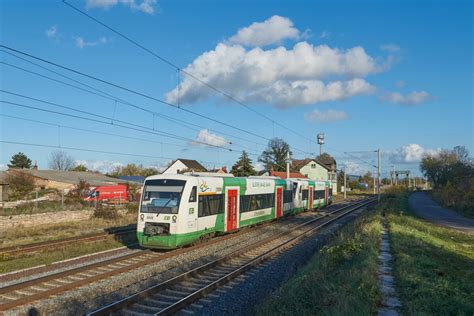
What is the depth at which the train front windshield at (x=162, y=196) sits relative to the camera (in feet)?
50.1

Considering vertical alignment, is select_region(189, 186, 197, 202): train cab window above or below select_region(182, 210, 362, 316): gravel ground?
above

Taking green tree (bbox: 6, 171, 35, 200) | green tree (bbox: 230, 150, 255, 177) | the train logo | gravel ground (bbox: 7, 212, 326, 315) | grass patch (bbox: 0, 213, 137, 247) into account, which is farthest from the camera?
green tree (bbox: 230, 150, 255, 177)

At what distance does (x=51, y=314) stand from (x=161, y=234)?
666 centimetres

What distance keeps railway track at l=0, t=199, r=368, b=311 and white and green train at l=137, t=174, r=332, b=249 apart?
0.77 metres

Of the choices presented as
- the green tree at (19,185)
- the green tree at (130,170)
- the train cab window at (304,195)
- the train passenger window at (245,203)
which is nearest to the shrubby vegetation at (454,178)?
the train cab window at (304,195)

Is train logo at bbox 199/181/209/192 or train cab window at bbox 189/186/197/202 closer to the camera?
train cab window at bbox 189/186/197/202

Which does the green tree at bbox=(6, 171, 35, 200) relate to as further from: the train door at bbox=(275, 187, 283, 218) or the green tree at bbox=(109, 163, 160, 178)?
the green tree at bbox=(109, 163, 160, 178)

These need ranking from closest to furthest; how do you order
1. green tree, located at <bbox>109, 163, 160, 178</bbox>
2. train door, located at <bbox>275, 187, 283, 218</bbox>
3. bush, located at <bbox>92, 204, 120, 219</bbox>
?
bush, located at <bbox>92, 204, 120, 219</bbox> → train door, located at <bbox>275, 187, 283, 218</bbox> → green tree, located at <bbox>109, 163, 160, 178</bbox>

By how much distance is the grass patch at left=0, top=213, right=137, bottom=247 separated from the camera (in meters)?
19.2

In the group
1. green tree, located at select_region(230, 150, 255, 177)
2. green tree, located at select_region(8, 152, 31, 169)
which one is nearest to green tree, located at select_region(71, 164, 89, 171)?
green tree, located at select_region(8, 152, 31, 169)

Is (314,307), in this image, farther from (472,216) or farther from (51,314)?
(472,216)

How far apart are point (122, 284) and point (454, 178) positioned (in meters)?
59.0

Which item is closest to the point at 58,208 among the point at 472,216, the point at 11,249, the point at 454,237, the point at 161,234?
the point at 11,249

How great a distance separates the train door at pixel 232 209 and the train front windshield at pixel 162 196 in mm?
4083
